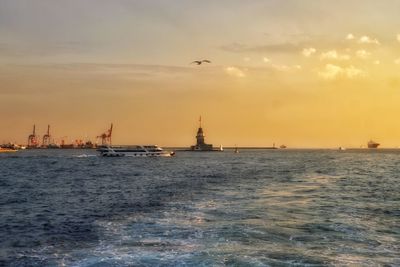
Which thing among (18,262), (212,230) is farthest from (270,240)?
(18,262)

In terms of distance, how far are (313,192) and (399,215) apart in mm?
17353

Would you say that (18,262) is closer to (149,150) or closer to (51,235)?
(51,235)

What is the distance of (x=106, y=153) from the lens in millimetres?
192375

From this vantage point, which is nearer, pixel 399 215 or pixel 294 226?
pixel 294 226

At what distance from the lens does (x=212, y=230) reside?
30.7 m

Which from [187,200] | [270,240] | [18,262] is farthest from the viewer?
[187,200]

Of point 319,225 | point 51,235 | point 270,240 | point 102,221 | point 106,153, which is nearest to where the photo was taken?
point 270,240

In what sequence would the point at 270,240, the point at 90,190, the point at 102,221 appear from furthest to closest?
the point at 90,190, the point at 102,221, the point at 270,240

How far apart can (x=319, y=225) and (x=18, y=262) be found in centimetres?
1869

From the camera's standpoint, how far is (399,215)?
37500mm

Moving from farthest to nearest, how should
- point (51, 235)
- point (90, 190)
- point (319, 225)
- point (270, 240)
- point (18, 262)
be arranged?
point (90, 190)
point (319, 225)
point (51, 235)
point (270, 240)
point (18, 262)

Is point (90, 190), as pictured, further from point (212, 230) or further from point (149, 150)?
point (149, 150)

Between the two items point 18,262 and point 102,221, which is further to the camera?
point 102,221

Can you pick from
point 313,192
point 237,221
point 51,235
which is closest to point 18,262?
point 51,235
